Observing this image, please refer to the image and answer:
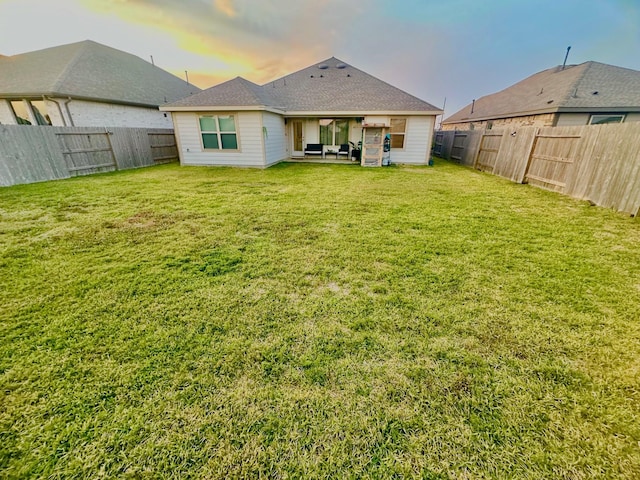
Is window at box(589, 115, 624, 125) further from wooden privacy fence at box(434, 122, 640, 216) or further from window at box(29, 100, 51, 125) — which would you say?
window at box(29, 100, 51, 125)

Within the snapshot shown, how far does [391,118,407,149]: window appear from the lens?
12.4m


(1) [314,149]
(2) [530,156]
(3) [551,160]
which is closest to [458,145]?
(2) [530,156]

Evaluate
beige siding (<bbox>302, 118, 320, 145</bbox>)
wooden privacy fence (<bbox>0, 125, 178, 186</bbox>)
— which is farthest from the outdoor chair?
wooden privacy fence (<bbox>0, 125, 178, 186</bbox>)

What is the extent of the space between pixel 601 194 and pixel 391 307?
660cm

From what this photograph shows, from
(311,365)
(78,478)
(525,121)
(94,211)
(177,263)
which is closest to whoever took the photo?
(78,478)

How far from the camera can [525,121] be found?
1347 cm

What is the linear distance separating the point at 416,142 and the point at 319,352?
1260 centimetres

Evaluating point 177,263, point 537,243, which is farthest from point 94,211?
point 537,243

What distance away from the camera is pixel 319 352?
79.9 inches

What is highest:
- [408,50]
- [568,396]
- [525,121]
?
[408,50]

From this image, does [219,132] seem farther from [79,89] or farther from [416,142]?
[416,142]

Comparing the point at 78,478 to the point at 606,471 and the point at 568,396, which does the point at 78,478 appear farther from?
the point at 568,396

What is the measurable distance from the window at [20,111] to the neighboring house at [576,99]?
78.6 ft

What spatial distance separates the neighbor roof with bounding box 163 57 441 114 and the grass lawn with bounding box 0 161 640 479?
8406 millimetres
